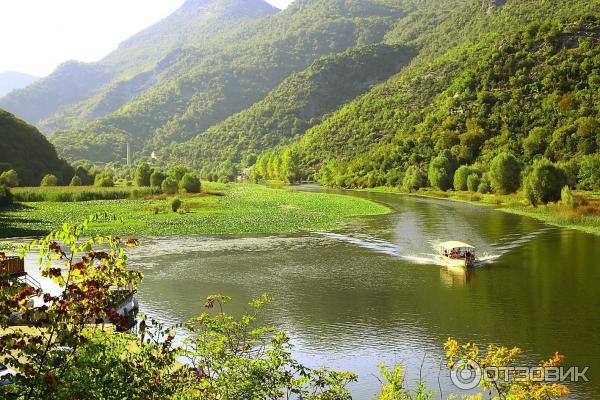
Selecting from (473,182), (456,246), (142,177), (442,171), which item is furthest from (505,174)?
(142,177)

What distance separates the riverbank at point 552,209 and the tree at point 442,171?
28.3ft

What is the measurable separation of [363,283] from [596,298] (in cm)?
1619

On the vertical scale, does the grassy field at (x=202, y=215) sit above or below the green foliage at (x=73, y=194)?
below

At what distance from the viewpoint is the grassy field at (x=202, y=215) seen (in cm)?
7369

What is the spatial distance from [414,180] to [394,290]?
3928 inches

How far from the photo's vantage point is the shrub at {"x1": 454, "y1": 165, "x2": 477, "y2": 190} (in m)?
126

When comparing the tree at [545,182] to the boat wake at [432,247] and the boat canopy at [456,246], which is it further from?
the boat canopy at [456,246]

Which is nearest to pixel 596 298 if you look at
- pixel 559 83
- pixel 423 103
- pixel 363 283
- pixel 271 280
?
pixel 363 283

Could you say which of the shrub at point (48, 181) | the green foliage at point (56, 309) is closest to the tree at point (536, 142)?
the shrub at point (48, 181)

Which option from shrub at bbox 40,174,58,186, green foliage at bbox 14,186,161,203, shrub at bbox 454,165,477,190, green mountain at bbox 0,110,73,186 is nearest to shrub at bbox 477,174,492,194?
shrub at bbox 454,165,477,190

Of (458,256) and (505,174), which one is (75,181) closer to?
(505,174)

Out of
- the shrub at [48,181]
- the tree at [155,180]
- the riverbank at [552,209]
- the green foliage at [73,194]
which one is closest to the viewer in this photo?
the riverbank at [552,209]

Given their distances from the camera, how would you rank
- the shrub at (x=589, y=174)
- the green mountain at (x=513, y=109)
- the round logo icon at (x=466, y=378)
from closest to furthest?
1. the round logo icon at (x=466, y=378)
2. the shrub at (x=589, y=174)
3. the green mountain at (x=513, y=109)

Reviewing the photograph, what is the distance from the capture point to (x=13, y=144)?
150375 millimetres
